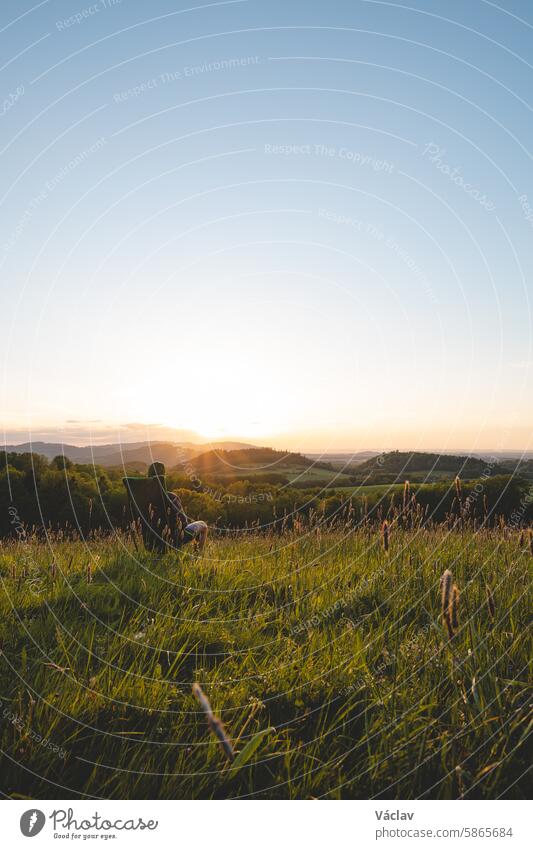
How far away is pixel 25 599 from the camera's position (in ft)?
19.8

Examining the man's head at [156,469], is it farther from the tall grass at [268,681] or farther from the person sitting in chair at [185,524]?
the tall grass at [268,681]

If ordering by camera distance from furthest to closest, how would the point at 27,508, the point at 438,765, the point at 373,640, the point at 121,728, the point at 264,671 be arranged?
the point at 27,508 → the point at 373,640 → the point at 264,671 → the point at 121,728 → the point at 438,765

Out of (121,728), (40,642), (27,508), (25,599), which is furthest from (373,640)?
(27,508)

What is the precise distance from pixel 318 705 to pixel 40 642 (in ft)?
8.82
